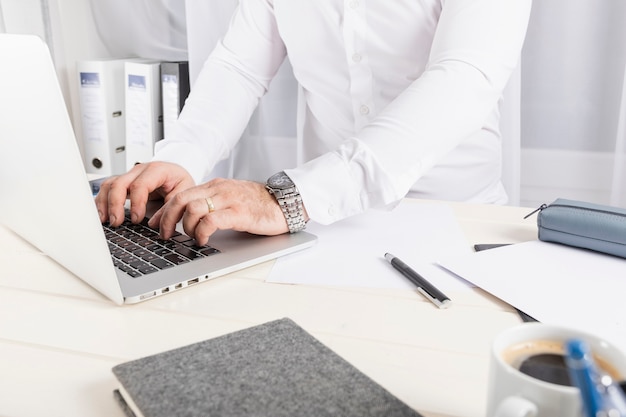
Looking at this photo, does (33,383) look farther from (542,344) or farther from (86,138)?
(86,138)

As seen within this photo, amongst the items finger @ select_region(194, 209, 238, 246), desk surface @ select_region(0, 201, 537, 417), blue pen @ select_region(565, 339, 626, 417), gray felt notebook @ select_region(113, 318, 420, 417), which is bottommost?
desk surface @ select_region(0, 201, 537, 417)

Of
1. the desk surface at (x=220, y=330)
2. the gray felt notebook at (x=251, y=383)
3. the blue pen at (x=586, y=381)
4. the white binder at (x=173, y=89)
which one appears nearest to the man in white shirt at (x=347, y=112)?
the desk surface at (x=220, y=330)

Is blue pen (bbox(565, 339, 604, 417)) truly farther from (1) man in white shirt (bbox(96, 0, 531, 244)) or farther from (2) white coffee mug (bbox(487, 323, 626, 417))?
(1) man in white shirt (bbox(96, 0, 531, 244))

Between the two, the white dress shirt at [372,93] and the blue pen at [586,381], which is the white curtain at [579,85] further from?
the blue pen at [586,381]

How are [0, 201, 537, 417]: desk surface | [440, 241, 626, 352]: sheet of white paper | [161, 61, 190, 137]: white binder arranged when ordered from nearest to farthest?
1. [0, 201, 537, 417]: desk surface
2. [440, 241, 626, 352]: sheet of white paper
3. [161, 61, 190, 137]: white binder

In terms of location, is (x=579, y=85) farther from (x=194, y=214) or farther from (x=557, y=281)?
(x=194, y=214)

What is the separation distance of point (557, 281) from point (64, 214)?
552mm

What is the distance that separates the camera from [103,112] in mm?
1844

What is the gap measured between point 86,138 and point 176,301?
1.41 m

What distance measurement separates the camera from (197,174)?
1135 mm

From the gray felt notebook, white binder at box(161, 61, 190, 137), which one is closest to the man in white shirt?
the gray felt notebook

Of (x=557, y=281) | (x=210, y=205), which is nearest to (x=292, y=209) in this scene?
(x=210, y=205)

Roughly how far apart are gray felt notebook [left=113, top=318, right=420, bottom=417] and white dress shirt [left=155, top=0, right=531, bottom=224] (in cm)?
38

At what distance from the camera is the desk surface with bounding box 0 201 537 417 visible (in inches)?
19.7
